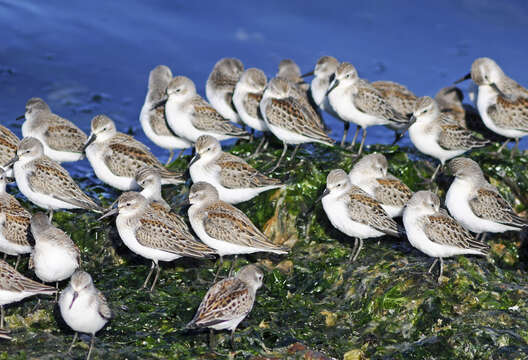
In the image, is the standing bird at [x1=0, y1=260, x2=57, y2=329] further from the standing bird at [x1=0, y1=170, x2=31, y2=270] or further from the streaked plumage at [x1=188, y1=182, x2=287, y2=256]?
the streaked plumage at [x1=188, y1=182, x2=287, y2=256]

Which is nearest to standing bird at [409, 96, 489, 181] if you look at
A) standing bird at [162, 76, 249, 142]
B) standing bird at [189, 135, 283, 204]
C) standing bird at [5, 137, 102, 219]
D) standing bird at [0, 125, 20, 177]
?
standing bird at [189, 135, 283, 204]

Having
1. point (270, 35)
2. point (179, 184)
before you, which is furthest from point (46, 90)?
point (179, 184)

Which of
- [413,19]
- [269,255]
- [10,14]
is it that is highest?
[413,19]

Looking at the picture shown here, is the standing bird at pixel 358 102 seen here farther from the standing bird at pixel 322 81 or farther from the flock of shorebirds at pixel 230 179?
the standing bird at pixel 322 81

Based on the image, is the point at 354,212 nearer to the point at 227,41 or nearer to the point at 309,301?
the point at 309,301

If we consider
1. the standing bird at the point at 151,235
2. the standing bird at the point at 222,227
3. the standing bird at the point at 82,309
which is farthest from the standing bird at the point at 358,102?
the standing bird at the point at 82,309

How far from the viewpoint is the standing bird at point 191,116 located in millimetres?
12555

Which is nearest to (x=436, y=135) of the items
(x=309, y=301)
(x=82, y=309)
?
(x=309, y=301)

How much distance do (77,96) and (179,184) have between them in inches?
287

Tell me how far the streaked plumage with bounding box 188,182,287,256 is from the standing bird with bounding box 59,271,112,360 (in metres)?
2.02

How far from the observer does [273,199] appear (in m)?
11.0

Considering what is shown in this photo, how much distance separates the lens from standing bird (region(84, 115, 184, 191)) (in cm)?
1134

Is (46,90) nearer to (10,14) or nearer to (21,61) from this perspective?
(21,61)

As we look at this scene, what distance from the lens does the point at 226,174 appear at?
10945 mm
